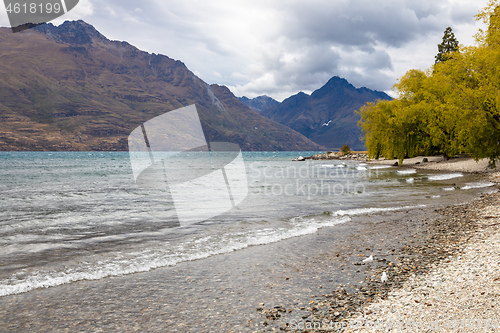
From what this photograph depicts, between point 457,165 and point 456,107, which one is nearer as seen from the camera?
point 456,107

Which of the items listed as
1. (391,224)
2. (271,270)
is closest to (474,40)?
(391,224)

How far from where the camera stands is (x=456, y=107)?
3412 cm

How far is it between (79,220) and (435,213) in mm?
19701

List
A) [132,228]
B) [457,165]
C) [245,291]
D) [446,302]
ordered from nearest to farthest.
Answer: [446,302] < [245,291] < [132,228] < [457,165]

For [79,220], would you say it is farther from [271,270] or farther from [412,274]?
[412,274]

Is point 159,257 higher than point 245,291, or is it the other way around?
point 159,257

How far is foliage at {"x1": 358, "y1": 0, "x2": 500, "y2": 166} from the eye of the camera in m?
30.5

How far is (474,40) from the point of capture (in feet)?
107

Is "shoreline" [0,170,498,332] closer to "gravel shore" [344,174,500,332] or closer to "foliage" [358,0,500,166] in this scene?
"gravel shore" [344,174,500,332]

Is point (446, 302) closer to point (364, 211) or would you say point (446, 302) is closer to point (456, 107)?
point (364, 211)

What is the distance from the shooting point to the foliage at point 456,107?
3055cm

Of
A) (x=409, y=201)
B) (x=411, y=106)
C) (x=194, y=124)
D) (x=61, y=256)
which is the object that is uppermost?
(x=411, y=106)

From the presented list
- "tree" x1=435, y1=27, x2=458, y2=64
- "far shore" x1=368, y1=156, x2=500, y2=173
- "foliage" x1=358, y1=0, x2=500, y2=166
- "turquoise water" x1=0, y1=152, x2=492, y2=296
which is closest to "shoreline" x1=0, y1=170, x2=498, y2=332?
"turquoise water" x1=0, y1=152, x2=492, y2=296

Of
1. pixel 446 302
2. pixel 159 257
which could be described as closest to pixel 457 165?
pixel 446 302
